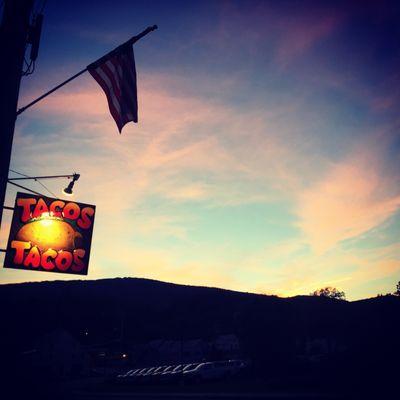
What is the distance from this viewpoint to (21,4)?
6.64 metres

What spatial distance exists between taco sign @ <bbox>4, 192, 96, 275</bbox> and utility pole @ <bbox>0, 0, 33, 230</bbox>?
7.09 feet

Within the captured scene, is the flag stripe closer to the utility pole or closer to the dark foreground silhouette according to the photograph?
the utility pole

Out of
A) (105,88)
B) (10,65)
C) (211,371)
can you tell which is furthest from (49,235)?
(211,371)

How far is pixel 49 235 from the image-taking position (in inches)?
328

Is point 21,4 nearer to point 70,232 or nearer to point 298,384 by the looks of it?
point 70,232

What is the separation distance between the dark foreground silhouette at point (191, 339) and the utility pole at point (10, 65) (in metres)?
12.8

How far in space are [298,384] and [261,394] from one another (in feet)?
14.4

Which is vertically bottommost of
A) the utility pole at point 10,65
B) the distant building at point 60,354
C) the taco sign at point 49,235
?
the distant building at point 60,354

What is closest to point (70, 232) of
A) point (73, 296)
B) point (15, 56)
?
A: point (15, 56)

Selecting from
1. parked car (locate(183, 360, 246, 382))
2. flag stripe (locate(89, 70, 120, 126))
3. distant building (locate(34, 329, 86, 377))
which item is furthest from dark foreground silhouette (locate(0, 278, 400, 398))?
flag stripe (locate(89, 70, 120, 126))

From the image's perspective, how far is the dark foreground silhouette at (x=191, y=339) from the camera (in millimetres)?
26094

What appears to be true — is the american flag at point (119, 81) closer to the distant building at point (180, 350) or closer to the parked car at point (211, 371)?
the parked car at point (211, 371)

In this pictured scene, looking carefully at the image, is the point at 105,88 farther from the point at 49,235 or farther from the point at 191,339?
the point at 191,339

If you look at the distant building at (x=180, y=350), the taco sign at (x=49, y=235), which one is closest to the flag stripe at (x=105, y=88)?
the taco sign at (x=49, y=235)
